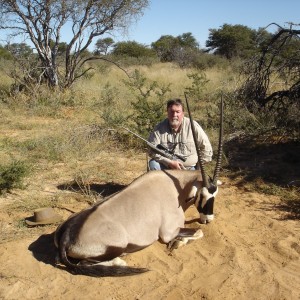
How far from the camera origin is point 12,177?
5324 mm

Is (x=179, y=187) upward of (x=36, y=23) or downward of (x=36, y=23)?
downward

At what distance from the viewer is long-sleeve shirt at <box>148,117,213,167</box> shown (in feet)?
16.2

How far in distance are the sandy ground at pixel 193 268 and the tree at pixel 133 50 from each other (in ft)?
85.0

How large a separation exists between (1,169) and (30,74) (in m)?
7.36

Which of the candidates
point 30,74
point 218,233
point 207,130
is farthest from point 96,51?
point 218,233

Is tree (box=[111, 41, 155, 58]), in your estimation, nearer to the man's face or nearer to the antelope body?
the man's face

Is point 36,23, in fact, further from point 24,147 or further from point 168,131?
point 168,131

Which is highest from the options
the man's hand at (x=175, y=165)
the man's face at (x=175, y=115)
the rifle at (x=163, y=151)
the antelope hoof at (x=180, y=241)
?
the man's face at (x=175, y=115)

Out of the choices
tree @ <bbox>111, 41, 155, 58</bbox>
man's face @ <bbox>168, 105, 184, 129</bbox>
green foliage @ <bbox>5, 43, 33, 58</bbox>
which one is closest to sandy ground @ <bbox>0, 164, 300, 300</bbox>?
man's face @ <bbox>168, 105, 184, 129</bbox>

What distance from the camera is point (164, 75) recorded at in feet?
56.8

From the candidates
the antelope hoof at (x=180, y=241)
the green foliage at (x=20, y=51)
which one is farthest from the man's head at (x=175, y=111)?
the green foliage at (x=20, y=51)

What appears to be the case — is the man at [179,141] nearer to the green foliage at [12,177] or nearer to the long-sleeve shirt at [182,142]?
the long-sleeve shirt at [182,142]

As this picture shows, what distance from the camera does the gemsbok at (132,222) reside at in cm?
344

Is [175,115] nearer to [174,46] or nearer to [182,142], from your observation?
[182,142]
